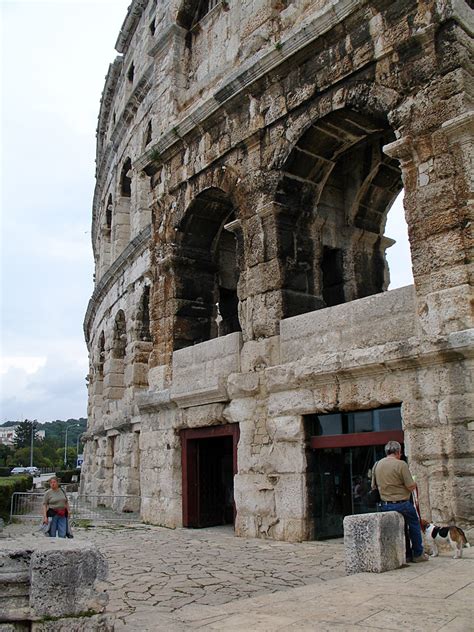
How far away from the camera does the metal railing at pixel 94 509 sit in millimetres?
13242

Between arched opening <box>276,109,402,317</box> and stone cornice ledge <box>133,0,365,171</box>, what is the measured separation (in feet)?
3.89

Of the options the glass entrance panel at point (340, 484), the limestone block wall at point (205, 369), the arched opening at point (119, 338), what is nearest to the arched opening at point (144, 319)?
the arched opening at point (119, 338)

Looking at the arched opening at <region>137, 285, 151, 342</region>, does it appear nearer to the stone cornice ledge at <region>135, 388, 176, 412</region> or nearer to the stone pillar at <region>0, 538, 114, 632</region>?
the stone cornice ledge at <region>135, 388, 176, 412</region>

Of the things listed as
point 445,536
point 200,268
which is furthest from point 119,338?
point 445,536

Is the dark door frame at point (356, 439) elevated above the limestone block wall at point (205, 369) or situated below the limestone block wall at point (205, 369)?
below

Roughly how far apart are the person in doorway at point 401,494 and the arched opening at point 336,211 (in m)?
3.81

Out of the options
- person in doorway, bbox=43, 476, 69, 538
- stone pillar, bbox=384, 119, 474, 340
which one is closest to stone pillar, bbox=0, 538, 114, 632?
stone pillar, bbox=384, 119, 474, 340

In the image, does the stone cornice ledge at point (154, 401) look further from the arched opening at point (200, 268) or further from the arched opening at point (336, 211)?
the arched opening at point (336, 211)

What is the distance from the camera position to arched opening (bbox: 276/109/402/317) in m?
9.47

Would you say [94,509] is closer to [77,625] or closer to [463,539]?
[463,539]

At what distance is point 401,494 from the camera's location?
19.0 feet

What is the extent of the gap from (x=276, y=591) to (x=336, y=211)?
6.75m

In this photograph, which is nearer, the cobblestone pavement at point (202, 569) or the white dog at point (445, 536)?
the cobblestone pavement at point (202, 569)

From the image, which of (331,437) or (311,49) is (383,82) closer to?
(311,49)
